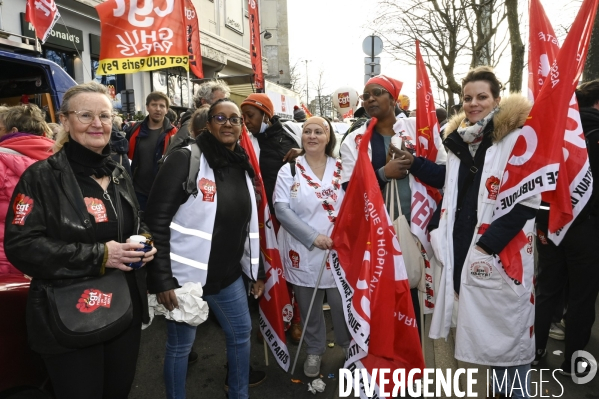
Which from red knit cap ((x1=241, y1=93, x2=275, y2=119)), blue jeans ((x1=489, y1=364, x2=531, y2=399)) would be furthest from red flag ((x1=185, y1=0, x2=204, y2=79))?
blue jeans ((x1=489, y1=364, x2=531, y2=399))

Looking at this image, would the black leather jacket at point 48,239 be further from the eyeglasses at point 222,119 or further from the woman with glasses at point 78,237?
the eyeglasses at point 222,119

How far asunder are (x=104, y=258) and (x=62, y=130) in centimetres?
70

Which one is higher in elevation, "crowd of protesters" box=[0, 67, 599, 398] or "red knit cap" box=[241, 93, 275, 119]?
"red knit cap" box=[241, 93, 275, 119]

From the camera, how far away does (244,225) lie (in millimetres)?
2770

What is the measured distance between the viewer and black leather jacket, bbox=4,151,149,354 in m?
1.83

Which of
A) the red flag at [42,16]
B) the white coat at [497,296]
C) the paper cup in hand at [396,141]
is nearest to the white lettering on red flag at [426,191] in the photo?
the paper cup in hand at [396,141]

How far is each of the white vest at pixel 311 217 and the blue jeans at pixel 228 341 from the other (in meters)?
0.72

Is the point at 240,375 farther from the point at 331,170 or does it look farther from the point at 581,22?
the point at 581,22

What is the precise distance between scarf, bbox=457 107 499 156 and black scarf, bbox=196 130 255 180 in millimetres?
1395

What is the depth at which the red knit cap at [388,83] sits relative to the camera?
3.21 m

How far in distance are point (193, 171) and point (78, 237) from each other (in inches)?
30.4

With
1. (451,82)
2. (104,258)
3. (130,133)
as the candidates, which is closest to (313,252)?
(104,258)

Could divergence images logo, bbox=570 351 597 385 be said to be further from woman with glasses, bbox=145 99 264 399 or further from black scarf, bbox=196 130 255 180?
black scarf, bbox=196 130 255 180

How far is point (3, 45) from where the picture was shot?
499 cm
